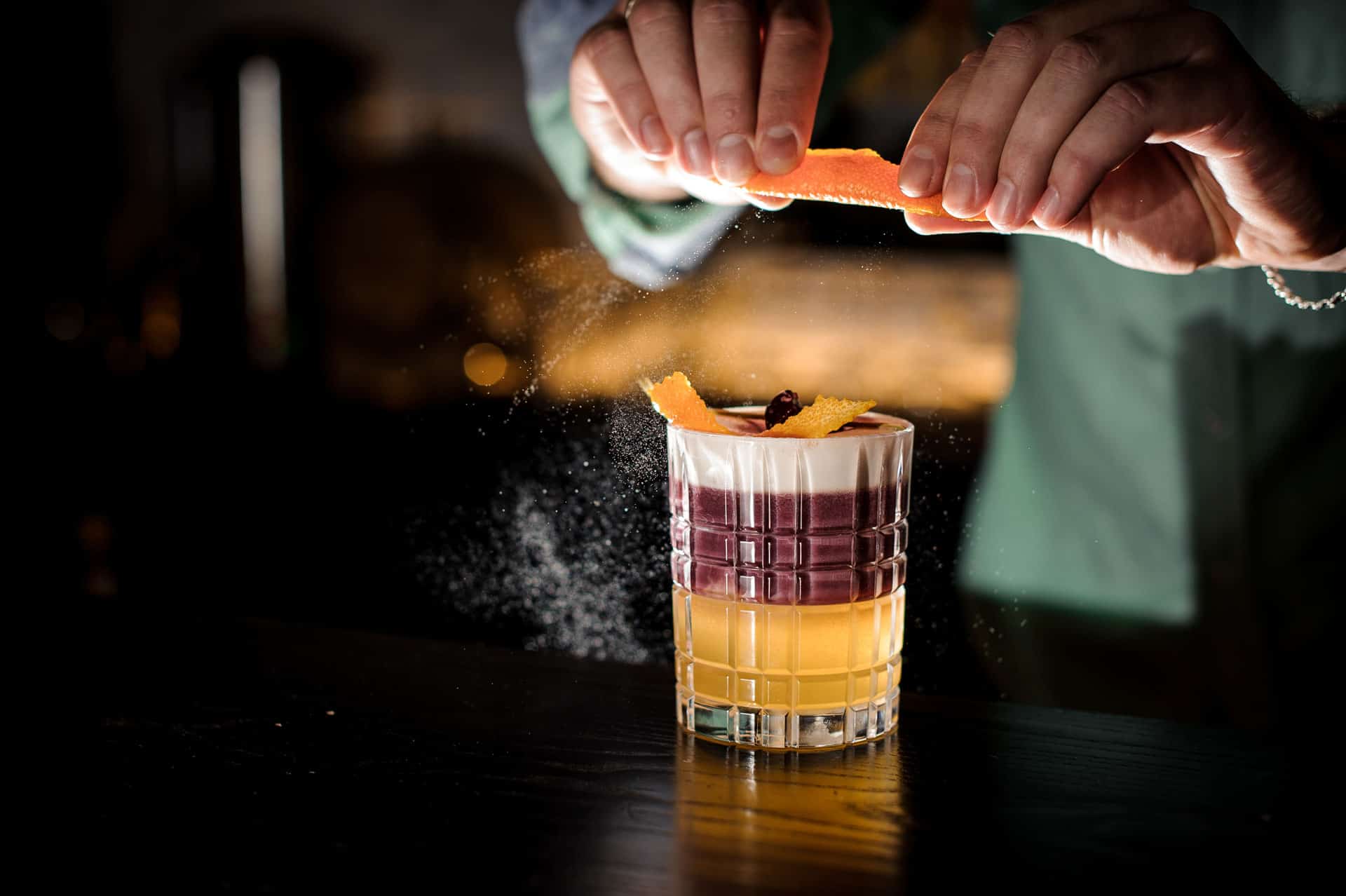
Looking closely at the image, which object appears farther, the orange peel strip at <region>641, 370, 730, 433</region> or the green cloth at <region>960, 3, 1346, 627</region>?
the green cloth at <region>960, 3, 1346, 627</region>

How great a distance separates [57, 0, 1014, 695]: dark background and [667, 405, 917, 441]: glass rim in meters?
0.13

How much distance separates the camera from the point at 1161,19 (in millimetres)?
1019

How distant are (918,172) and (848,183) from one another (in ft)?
0.26

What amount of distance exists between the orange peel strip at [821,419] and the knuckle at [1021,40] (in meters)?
0.32

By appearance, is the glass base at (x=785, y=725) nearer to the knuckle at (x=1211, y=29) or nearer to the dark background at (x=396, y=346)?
the dark background at (x=396, y=346)

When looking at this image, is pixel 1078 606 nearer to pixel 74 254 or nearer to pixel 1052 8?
pixel 1052 8

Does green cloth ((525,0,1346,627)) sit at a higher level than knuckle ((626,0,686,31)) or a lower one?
lower

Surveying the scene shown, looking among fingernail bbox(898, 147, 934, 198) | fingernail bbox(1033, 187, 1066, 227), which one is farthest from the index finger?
fingernail bbox(1033, 187, 1066, 227)

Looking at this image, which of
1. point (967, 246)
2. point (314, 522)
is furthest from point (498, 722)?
point (967, 246)

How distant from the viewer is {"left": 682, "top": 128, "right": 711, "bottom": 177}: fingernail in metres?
1.08

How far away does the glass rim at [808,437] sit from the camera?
3.17ft

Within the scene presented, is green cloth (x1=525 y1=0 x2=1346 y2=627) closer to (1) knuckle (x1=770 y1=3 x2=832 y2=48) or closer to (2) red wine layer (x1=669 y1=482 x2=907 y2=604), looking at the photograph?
(1) knuckle (x1=770 y1=3 x2=832 y2=48)

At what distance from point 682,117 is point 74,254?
274 centimetres

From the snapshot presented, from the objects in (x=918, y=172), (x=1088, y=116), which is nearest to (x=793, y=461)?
(x=918, y=172)
